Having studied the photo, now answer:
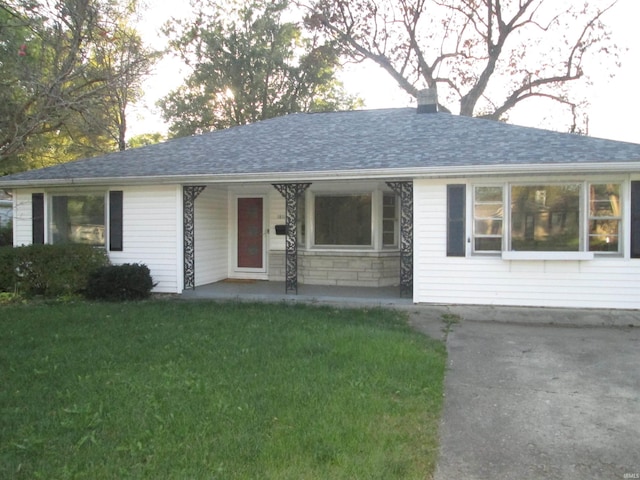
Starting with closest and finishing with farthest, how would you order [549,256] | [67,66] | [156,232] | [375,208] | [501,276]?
[67,66], [549,256], [501,276], [156,232], [375,208]

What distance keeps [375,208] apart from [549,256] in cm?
384

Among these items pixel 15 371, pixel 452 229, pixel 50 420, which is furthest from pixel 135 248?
pixel 50 420

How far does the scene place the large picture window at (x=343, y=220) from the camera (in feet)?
37.9

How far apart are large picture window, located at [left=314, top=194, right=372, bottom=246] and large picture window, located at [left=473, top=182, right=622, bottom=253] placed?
9.40 feet

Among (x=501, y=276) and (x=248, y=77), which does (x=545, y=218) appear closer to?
(x=501, y=276)

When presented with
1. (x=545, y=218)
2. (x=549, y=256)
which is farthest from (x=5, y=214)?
(x=549, y=256)

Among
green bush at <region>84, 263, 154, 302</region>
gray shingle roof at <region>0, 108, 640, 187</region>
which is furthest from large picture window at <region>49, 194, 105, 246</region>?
green bush at <region>84, 263, 154, 302</region>

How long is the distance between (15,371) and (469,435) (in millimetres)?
4542

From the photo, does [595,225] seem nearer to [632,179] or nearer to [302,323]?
[632,179]

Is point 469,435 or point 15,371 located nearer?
point 469,435

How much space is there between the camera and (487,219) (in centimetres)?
931

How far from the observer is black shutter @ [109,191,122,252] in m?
11.2

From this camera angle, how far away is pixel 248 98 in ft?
93.8

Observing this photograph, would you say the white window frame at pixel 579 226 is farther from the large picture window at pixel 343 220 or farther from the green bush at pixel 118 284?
the green bush at pixel 118 284
